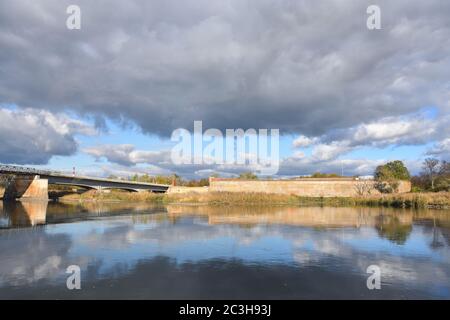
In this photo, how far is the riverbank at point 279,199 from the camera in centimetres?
6162

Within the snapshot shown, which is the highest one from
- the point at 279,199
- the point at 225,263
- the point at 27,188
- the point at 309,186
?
the point at 27,188

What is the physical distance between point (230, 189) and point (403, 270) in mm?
84247

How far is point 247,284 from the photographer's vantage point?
14133 mm

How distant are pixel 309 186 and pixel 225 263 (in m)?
82.4

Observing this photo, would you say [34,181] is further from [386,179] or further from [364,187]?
[386,179]

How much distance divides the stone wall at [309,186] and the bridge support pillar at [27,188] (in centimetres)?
4173

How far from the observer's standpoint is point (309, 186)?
97.2 meters

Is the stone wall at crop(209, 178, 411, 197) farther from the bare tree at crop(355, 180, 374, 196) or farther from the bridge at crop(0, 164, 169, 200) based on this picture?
the bridge at crop(0, 164, 169, 200)

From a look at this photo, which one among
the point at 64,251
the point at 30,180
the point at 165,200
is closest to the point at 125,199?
the point at 165,200

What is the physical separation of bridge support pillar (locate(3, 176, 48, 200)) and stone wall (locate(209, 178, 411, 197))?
137 ft

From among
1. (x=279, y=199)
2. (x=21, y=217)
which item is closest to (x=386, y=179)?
(x=279, y=199)

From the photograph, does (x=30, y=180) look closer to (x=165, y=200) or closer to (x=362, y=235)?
(x=165, y=200)

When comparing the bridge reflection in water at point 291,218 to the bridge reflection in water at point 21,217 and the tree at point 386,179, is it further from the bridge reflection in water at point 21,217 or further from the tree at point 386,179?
the tree at point 386,179

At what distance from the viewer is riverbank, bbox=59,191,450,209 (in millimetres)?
61625
